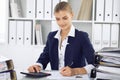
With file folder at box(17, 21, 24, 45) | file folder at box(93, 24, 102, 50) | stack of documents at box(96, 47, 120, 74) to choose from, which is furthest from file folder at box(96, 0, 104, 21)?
stack of documents at box(96, 47, 120, 74)

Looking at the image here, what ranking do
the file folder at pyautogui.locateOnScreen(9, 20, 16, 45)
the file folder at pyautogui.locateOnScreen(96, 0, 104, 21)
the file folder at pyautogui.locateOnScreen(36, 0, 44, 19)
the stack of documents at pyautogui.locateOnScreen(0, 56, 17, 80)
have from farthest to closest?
1. the file folder at pyautogui.locateOnScreen(9, 20, 16, 45)
2. the file folder at pyautogui.locateOnScreen(36, 0, 44, 19)
3. the file folder at pyautogui.locateOnScreen(96, 0, 104, 21)
4. the stack of documents at pyautogui.locateOnScreen(0, 56, 17, 80)

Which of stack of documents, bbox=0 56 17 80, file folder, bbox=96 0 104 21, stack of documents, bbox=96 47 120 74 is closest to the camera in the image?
stack of documents, bbox=0 56 17 80

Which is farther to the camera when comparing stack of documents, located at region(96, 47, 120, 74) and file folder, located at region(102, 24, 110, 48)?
file folder, located at region(102, 24, 110, 48)

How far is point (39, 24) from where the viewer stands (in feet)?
10.9

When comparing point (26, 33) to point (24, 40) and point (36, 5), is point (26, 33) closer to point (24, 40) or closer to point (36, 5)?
point (24, 40)

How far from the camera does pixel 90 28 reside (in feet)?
11.0

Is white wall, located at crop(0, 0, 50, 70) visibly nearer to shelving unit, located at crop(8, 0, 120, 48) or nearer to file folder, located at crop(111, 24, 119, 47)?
shelving unit, located at crop(8, 0, 120, 48)

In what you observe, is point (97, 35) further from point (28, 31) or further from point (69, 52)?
point (69, 52)

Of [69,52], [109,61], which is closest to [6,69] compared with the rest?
[109,61]

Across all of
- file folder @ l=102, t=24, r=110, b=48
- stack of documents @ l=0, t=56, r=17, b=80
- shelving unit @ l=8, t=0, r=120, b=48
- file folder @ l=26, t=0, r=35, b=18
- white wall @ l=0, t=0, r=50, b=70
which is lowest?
white wall @ l=0, t=0, r=50, b=70

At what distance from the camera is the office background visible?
9.84ft

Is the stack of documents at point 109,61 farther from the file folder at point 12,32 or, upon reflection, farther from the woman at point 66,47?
the file folder at point 12,32

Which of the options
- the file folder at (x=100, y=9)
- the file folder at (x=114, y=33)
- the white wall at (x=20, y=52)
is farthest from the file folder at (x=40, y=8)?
the file folder at (x=114, y=33)

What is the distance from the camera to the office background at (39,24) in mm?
3000
